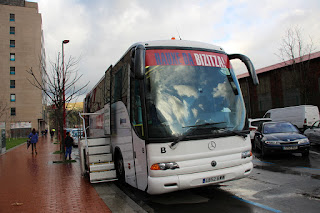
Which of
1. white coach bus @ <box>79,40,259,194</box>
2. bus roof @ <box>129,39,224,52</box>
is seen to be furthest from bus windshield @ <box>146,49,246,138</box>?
bus roof @ <box>129,39,224,52</box>

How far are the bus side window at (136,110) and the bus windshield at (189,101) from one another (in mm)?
248

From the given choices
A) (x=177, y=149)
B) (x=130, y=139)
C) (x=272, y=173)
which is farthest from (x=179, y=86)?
(x=272, y=173)

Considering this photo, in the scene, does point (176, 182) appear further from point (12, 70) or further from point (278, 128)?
point (12, 70)

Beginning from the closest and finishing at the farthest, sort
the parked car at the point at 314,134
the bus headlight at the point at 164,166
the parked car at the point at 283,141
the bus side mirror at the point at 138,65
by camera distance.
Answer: the bus side mirror at the point at 138,65, the bus headlight at the point at 164,166, the parked car at the point at 283,141, the parked car at the point at 314,134

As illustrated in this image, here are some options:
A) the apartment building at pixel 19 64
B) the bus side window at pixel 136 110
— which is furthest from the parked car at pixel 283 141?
the apartment building at pixel 19 64

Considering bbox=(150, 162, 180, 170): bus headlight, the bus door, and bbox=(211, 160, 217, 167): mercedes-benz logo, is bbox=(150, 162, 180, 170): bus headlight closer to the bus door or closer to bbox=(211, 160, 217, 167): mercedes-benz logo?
the bus door

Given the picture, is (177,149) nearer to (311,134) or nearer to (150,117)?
(150,117)

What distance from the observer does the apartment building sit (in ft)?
184

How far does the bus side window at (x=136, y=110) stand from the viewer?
5.23m

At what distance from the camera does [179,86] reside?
5367 mm

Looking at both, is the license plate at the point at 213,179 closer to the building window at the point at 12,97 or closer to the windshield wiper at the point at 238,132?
the windshield wiper at the point at 238,132

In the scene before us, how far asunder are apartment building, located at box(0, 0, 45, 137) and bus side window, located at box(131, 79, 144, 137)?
5548 cm

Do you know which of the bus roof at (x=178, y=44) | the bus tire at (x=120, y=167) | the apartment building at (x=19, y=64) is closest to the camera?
the bus roof at (x=178, y=44)

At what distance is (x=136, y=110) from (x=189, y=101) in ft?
3.57
